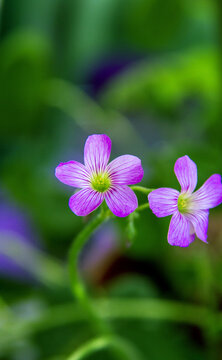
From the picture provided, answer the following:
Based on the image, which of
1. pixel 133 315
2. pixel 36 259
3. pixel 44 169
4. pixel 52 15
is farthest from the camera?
pixel 52 15

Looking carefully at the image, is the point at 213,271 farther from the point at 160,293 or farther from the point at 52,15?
the point at 52,15

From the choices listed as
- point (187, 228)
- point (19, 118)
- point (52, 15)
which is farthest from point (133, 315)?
point (52, 15)

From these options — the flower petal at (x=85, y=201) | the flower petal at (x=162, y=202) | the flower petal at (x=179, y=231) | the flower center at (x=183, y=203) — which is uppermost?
the flower petal at (x=85, y=201)

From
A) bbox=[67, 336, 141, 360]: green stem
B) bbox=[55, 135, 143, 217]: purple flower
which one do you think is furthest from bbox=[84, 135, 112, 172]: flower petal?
bbox=[67, 336, 141, 360]: green stem

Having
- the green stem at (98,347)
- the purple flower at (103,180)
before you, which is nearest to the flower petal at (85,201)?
the purple flower at (103,180)

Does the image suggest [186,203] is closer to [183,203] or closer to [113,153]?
[183,203]

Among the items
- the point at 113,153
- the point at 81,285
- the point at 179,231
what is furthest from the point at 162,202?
the point at 113,153

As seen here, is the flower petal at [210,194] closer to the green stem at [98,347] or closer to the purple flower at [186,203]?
the purple flower at [186,203]

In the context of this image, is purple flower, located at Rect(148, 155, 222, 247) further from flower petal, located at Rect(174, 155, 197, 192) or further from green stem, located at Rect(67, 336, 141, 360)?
green stem, located at Rect(67, 336, 141, 360)

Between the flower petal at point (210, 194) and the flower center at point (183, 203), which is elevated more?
the flower center at point (183, 203)
